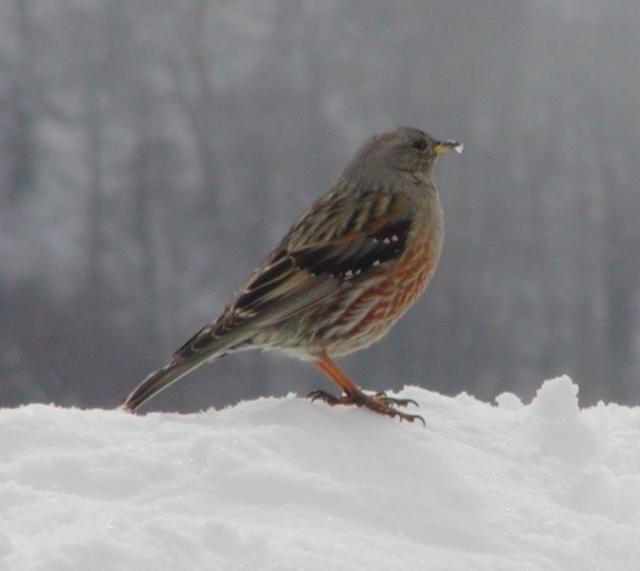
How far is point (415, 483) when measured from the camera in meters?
3.66

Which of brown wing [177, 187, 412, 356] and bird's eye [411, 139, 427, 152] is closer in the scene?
brown wing [177, 187, 412, 356]

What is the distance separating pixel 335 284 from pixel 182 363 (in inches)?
29.0

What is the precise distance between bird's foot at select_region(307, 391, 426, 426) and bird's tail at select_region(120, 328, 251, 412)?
0.40 metres

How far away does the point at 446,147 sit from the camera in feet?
18.6

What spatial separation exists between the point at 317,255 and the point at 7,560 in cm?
248

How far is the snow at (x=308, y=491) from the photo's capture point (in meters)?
2.87

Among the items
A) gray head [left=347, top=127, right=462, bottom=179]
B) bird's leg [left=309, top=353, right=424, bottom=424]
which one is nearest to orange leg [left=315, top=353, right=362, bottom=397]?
bird's leg [left=309, top=353, right=424, bottom=424]

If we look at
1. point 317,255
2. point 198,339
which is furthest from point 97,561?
point 317,255

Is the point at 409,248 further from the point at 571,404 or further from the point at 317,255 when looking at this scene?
the point at 571,404

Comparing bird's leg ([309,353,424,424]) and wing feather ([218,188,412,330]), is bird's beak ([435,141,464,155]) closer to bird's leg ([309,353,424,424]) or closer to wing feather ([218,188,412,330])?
wing feather ([218,188,412,330])

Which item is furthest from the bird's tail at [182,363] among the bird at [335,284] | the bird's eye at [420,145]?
the bird's eye at [420,145]

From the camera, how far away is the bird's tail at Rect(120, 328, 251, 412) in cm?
446

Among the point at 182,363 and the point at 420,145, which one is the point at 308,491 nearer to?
the point at 182,363

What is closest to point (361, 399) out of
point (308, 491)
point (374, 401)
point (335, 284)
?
point (374, 401)
